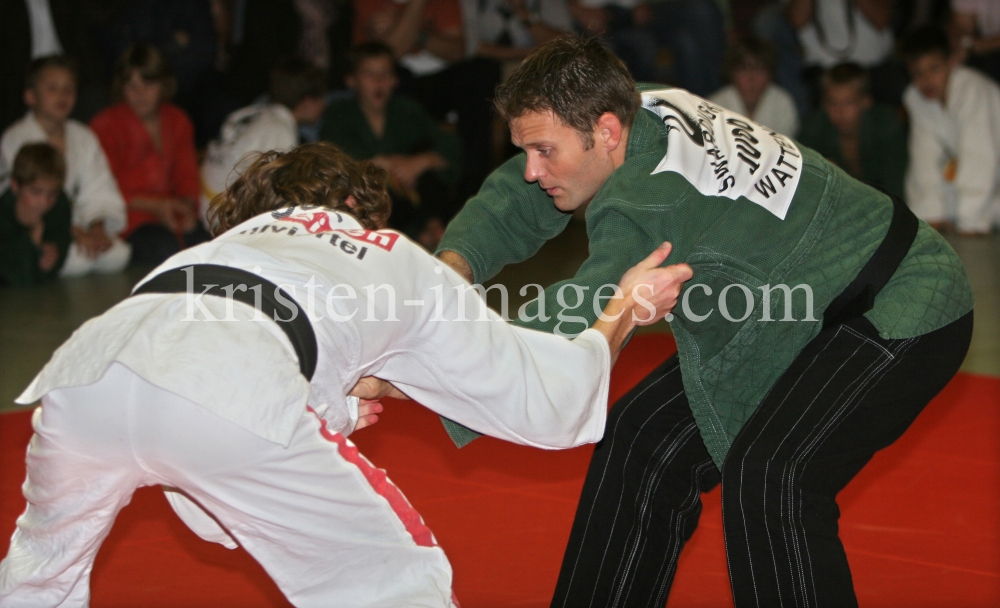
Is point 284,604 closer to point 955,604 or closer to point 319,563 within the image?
point 319,563

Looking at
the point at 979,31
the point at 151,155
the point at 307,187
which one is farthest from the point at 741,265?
the point at 979,31

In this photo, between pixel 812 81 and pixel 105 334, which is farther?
pixel 812 81

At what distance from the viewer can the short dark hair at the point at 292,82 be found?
649cm

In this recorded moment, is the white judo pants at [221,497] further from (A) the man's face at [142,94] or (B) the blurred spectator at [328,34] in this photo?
(B) the blurred spectator at [328,34]

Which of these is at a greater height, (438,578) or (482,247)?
(482,247)

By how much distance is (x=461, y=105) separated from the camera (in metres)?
7.39

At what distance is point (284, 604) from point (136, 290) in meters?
1.17

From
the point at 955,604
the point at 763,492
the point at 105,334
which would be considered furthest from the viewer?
the point at 955,604

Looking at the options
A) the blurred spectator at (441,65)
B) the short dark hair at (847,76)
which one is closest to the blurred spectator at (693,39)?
the short dark hair at (847,76)

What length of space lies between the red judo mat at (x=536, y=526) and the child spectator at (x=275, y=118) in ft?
10.1

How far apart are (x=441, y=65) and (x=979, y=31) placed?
4348 mm

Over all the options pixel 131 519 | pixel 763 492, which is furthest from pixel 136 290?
pixel 131 519

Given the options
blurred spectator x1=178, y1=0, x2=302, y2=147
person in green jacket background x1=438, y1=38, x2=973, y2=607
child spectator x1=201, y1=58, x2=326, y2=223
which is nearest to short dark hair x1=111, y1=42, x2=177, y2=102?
child spectator x1=201, y1=58, x2=326, y2=223

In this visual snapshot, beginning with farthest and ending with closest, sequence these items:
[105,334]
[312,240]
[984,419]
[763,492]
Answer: [984,419]
[763,492]
[312,240]
[105,334]
